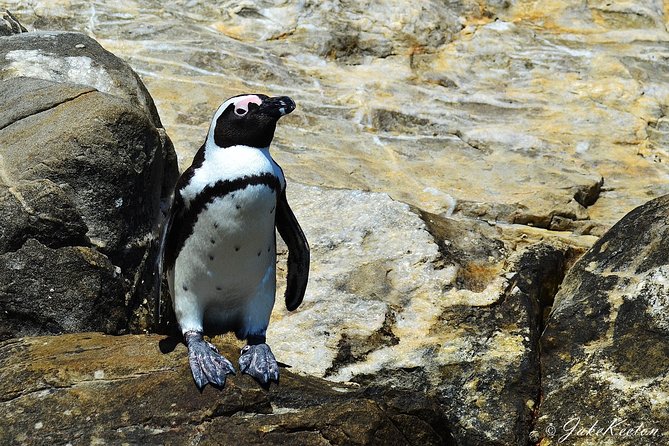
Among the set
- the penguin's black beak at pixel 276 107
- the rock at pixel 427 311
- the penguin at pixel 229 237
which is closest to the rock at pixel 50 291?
the penguin at pixel 229 237

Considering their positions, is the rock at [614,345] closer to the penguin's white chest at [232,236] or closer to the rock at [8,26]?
the penguin's white chest at [232,236]

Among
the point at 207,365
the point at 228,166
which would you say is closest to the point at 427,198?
the point at 228,166

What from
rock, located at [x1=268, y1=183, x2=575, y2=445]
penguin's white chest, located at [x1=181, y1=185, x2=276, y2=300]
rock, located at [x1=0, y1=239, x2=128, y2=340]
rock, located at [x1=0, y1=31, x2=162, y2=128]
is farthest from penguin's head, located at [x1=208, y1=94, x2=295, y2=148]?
rock, located at [x1=0, y1=31, x2=162, y2=128]

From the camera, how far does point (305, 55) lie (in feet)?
33.3

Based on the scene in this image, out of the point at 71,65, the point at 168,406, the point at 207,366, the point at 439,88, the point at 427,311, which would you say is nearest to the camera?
the point at 168,406

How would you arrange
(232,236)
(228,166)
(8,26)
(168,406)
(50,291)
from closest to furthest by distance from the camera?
(168,406) < (228,166) < (232,236) < (50,291) < (8,26)

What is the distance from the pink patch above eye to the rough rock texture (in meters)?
1.25

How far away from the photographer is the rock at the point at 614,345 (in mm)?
4840

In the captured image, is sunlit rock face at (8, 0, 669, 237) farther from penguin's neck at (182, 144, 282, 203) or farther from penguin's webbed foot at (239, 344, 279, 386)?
penguin's webbed foot at (239, 344, 279, 386)

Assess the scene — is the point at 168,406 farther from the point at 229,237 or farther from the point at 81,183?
the point at 81,183

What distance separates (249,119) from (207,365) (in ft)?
3.31

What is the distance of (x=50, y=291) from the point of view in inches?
189

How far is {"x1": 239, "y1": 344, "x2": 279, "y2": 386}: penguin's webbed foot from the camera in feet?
13.2

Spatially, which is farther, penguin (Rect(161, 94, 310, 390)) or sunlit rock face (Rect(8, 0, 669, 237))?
sunlit rock face (Rect(8, 0, 669, 237))
